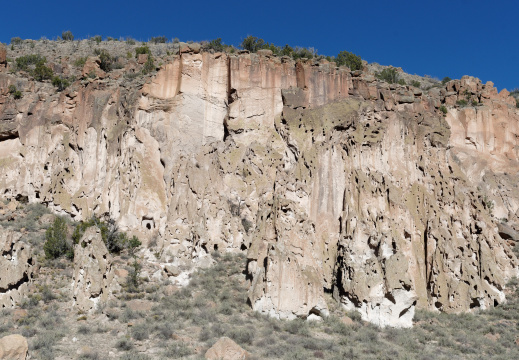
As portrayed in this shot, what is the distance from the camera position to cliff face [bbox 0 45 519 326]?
2045cm

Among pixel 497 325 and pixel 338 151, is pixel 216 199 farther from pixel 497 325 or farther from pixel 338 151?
pixel 497 325

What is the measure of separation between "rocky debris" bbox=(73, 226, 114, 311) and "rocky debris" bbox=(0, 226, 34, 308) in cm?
189

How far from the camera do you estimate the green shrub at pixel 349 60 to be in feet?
124

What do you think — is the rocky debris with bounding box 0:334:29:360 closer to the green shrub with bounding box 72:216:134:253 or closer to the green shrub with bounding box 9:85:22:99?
the green shrub with bounding box 72:216:134:253

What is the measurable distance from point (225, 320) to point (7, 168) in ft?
61.3

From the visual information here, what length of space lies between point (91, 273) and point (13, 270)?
278 centimetres

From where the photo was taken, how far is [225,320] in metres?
17.3

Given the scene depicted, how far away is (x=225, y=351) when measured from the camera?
13781 millimetres

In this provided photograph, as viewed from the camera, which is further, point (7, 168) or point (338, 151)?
point (7, 168)

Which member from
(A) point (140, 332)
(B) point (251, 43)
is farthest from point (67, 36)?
(A) point (140, 332)

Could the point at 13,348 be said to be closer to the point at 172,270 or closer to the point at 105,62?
the point at 172,270

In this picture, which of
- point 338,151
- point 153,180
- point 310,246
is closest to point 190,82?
point 153,180

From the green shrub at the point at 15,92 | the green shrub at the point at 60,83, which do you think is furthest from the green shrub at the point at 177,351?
the green shrub at the point at 60,83

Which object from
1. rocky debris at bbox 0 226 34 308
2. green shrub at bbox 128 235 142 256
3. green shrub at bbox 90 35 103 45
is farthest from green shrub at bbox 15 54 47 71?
rocky debris at bbox 0 226 34 308
